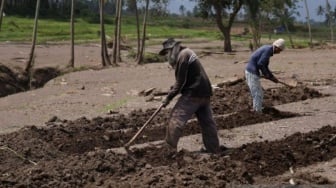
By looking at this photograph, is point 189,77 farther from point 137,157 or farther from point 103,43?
point 103,43

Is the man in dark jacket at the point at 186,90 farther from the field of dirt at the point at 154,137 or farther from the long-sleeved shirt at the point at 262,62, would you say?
the long-sleeved shirt at the point at 262,62

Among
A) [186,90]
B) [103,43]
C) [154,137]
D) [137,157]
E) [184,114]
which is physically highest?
[186,90]

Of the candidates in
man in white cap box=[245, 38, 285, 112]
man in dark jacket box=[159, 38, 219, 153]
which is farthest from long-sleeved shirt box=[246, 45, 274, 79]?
man in dark jacket box=[159, 38, 219, 153]

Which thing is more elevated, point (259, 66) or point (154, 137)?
point (259, 66)

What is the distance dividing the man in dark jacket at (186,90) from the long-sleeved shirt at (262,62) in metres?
3.30

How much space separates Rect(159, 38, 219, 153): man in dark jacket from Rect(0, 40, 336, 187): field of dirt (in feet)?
1.47

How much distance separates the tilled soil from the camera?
8.87m

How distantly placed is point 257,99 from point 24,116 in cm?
612

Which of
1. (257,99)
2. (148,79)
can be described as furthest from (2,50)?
(257,99)

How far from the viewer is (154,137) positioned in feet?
42.3

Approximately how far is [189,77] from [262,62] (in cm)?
366

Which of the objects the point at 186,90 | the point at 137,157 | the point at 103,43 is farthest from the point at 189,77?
the point at 103,43

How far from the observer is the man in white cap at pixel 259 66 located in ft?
44.6

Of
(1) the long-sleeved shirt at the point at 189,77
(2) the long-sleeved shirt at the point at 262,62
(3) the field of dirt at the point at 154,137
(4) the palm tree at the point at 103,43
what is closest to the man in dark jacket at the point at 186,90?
(1) the long-sleeved shirt at the point at 189,77
